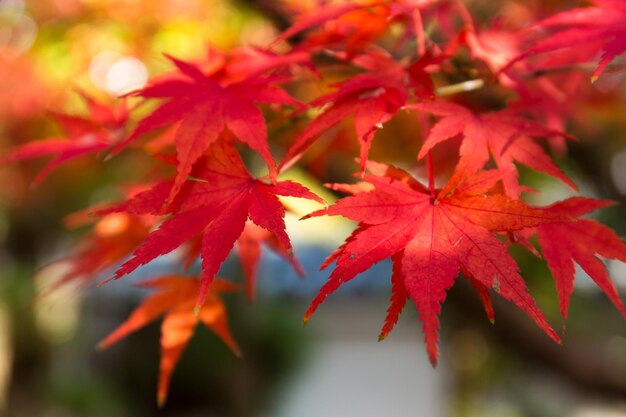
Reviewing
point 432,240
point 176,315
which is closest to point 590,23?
point 432,240

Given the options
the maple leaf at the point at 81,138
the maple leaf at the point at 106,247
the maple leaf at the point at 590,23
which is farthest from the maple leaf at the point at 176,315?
the maple leaf at the point at 590,23

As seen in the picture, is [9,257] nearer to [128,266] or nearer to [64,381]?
[64,381]

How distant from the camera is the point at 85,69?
6.81 ft

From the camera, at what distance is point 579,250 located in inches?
20.8

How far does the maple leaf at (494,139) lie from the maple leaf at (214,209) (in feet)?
0.41

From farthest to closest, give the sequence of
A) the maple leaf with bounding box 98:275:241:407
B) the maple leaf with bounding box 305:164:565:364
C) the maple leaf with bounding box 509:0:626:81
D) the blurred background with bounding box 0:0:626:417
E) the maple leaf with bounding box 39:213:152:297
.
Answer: the blurred background with bounding box 0:0:626:417 → the maple leaf with bounding box 39:213:152:297 → the maple leaf with bounding box 98:275:241:407 → the maple leaf with bounding box 509:0:626:81 → the maple leaf with bounding box 305:164:565:364

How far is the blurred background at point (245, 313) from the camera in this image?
58.7 inches

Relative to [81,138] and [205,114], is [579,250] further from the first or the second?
[81,138]

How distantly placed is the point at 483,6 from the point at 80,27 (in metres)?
1.15

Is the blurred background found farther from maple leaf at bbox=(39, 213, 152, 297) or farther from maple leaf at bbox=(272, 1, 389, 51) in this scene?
maple leaf at bbox=(272, 1, 389, 51)

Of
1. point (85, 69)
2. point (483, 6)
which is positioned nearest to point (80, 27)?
point (85, 69)

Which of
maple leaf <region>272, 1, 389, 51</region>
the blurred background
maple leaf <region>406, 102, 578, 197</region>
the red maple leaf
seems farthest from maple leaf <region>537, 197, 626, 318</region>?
the blurred background

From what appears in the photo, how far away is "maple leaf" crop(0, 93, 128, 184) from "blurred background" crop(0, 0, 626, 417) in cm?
5

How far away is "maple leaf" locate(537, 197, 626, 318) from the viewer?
1.70ft
